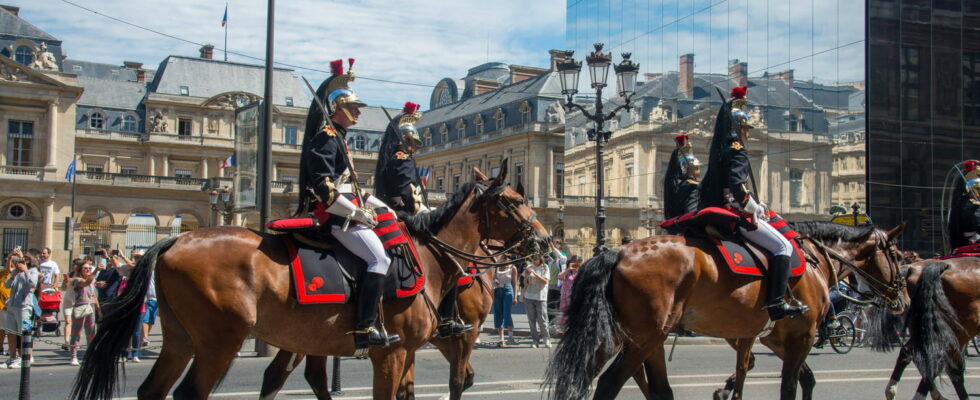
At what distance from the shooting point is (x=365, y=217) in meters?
6.69

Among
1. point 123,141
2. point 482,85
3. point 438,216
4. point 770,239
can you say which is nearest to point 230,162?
point 438,216

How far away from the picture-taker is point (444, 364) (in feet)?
46.0

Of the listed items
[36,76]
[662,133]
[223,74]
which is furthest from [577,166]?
[223,74]

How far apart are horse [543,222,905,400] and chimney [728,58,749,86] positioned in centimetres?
2478

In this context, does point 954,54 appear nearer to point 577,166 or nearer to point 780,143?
point 780,143

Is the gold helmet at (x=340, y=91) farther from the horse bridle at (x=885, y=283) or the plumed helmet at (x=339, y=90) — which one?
the horse bridle at (x=885, y=283)

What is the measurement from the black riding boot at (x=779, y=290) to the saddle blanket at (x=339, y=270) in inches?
126

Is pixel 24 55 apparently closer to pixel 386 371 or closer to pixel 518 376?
pixel 518 376

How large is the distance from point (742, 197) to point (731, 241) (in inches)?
16.2

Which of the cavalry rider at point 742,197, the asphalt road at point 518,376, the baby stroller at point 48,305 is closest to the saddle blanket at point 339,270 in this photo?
the cavalry rider at point 742,197

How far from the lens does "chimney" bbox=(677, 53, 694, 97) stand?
35469 millimetres

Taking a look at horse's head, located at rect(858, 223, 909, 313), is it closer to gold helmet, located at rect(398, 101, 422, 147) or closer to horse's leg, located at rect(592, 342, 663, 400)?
horse's leg, located at rect(592, 342, 663, 400)

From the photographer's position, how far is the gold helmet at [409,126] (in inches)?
384

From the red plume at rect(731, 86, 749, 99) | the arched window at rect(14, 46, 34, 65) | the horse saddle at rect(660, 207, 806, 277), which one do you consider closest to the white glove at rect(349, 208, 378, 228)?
the horse saddle at rect(660, 207, 806, 277)
